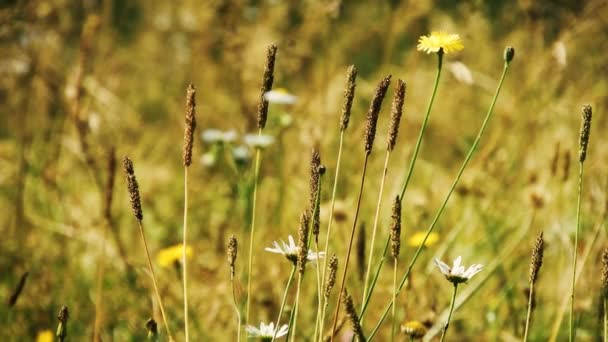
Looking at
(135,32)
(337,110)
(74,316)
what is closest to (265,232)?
(74,316)

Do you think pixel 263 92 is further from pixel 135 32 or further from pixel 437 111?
pixel 135 32

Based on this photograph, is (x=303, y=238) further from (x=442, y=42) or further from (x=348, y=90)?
(x=442, y=42)

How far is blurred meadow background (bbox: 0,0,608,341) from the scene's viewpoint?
152 centimetres

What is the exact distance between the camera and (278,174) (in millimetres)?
2195

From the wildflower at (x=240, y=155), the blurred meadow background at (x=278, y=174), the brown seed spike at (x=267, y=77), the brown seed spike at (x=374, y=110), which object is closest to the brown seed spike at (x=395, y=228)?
the brown seed spike at (x=374, y=110)

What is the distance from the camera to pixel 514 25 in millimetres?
3236

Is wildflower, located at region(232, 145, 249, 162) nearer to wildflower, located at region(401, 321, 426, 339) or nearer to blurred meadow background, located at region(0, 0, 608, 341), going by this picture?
blurred meadow background, located at region(0, 0, 608, 341)

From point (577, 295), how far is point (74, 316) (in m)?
1.33

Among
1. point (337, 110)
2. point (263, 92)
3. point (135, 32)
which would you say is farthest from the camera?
point (135, 32)

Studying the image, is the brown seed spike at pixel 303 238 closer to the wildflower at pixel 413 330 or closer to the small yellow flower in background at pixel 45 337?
the wildflower at pixel 413 330

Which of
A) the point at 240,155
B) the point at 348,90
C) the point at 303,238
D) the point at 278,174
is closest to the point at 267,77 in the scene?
the point at 348,90

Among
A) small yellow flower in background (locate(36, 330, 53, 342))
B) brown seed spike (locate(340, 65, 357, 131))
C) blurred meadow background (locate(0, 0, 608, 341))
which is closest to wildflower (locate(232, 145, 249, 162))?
blurred meadow background (locate(0, 0, 608, 341))

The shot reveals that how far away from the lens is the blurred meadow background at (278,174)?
1.52 meters

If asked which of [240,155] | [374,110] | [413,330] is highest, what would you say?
[240,155]
